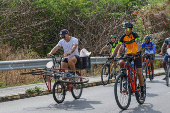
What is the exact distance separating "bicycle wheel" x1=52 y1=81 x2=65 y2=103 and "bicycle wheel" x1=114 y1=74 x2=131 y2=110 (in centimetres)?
179

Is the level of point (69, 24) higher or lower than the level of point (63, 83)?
higher

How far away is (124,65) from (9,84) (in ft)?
18.0

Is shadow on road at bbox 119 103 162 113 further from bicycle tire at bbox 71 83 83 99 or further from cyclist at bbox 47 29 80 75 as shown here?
cyclist at bbox 47 29 80 75

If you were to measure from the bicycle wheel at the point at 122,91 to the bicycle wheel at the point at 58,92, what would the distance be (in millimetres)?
1792

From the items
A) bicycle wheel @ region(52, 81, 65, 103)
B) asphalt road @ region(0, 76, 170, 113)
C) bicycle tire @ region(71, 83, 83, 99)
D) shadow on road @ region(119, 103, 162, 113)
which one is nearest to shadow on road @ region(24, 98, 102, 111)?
asphalt road @ region(0, 76, 170, 113)

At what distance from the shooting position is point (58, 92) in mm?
7762

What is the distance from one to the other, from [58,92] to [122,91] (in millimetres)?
1895

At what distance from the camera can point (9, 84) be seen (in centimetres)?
1103

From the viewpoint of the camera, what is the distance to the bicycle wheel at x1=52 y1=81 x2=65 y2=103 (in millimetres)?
7617

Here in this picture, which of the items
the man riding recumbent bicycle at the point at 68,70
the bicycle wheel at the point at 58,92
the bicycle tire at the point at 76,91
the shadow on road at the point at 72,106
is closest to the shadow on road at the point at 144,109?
the shadow on road at the point at 72,106

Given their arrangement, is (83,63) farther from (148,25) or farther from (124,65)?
(148,25)

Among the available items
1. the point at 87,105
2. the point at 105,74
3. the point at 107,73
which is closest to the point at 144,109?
the point at 87,105

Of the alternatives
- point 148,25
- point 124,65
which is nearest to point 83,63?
point 124,65

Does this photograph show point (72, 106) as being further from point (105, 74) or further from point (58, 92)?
point (105, 74)
